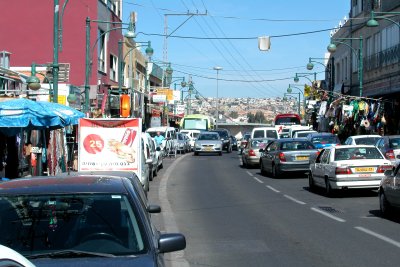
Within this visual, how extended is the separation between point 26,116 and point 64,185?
895cm

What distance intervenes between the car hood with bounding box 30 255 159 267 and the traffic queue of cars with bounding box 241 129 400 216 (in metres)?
9.68

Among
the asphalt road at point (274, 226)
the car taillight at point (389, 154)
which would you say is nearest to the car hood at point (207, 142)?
the asphalt road at point (274, 226)

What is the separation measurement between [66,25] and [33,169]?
26.9 m

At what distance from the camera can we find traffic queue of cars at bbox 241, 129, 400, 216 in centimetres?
1453

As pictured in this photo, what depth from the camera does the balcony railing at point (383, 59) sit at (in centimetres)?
3641

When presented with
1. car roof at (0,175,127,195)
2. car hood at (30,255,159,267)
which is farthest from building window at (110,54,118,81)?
car hood at (30,255,159,267)

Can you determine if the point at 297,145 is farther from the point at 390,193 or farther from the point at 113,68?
the point at 113,68

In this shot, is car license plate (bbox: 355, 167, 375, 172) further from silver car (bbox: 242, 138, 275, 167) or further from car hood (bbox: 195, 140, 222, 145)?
car hood (bbox: 195, 140, 222, 145)

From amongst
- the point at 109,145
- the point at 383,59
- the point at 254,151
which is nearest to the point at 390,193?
the point at 109,145

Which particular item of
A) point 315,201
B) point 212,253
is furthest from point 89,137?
point 212,253

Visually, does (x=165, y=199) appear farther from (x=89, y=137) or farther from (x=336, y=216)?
(x=336, y=216)

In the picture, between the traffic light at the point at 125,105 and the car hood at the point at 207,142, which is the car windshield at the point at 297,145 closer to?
the traffic light at the point at 125,105

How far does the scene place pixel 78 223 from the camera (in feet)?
18.2

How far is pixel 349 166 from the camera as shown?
60.1 feet
